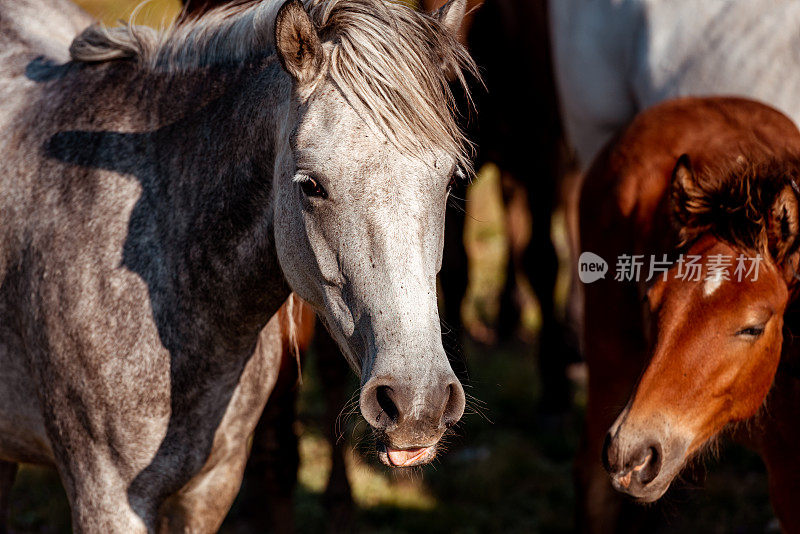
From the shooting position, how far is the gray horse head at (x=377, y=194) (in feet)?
5.98

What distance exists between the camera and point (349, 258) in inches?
74.3

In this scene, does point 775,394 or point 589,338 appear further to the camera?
point 589,338

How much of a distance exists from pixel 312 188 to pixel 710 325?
1284 millimetres

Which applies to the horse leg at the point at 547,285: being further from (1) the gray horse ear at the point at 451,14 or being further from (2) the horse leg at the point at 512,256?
(1) the gray horse ear at the point at 451,14

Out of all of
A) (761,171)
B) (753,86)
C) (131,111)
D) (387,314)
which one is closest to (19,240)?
(131,111)

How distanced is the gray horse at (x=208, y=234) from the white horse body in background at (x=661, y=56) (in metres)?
2.13

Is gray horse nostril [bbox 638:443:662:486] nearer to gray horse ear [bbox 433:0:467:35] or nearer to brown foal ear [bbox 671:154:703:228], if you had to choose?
brown foal ear [bbox 671:154:703:228]

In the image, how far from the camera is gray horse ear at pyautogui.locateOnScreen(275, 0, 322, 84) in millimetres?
1868

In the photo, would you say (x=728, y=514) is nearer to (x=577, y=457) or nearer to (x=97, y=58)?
(x=577, y=457)

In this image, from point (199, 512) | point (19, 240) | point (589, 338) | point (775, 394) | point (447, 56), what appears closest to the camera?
point (447, 56)

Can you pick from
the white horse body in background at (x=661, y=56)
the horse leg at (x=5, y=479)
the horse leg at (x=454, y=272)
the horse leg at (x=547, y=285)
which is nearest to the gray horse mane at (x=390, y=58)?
the horse leg at (x=5, y=479)

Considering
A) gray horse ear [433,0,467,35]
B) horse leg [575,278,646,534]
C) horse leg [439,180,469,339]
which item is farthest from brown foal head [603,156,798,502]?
horse leg [439,180,469,339]

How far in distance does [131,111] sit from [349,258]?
2.95 ft

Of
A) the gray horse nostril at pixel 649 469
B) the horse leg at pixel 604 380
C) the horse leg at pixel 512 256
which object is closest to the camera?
the gray horse nostril at pixel 649 469
